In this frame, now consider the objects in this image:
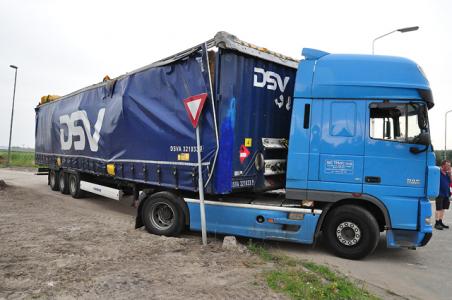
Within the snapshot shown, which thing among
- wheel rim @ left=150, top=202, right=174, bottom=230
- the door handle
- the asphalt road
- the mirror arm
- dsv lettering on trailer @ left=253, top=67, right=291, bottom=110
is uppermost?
dsv lettering on trailer @ left=253, top=67, right=291, bottom=110

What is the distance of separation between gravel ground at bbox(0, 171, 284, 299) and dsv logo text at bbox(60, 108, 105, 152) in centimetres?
234

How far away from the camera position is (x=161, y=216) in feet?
23.3

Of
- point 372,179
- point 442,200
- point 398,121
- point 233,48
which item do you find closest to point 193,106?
point 233,48

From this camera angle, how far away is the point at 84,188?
1056 centimetres

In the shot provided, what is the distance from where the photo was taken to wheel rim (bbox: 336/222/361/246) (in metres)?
5.82

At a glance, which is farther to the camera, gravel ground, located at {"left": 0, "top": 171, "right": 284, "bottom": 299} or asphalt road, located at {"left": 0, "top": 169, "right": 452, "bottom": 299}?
asphalt road, located at {"left": 0, "top": 169, "right": 452, "bottom": 299}

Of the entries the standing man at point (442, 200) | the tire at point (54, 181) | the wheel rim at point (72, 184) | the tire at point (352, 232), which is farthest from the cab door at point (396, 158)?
the tire at point (54, 181)

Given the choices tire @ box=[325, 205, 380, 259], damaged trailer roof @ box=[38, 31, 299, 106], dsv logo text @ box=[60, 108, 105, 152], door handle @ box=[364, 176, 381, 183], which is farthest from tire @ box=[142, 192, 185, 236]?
door handle @ box=[364, 176, 381, 183]

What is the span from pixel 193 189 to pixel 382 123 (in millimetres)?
3280

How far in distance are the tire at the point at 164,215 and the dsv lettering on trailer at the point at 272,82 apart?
2577mm

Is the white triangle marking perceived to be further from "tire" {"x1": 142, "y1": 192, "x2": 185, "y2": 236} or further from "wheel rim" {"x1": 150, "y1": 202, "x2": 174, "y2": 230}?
"wheel rim" {"x1": 150, "y1": 202, "x2": 174, "y2": 230}

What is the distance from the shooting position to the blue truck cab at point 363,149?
5547 millimetres

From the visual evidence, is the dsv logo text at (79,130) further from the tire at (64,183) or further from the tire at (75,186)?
the tire at (64,183)

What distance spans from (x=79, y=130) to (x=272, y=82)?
625 centimetres
